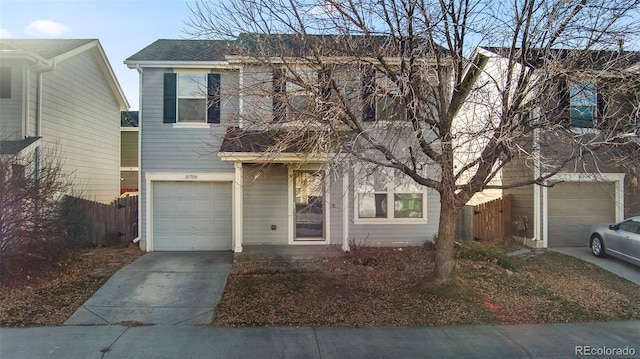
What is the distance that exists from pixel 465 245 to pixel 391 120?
468 centimetres

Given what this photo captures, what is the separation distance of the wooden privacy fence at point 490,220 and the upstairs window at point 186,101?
28.0ft

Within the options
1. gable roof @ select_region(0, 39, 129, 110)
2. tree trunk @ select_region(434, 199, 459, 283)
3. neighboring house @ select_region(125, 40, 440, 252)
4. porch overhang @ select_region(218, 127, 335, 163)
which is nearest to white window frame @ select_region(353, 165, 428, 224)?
neighboring house @ select_region(125, 40, 440, 252)

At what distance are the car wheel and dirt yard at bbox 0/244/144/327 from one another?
39.1ft

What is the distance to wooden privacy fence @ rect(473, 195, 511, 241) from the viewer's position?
42.3 feet

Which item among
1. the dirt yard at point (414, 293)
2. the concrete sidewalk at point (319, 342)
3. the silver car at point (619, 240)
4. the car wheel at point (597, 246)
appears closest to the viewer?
the concrete sidewalk at point (319, 342)

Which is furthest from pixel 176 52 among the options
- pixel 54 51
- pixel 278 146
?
pixel 278 146

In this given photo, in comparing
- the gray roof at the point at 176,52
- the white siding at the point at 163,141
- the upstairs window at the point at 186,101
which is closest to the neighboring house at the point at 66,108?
the gray roof at the point at 176,52

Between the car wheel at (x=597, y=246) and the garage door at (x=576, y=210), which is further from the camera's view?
the garage door at (x=576, y=210)

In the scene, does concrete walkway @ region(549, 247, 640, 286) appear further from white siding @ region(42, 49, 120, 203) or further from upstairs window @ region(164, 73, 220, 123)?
white siding @ region(42, 49, 120, 203)

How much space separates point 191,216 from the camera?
1146 centimetres

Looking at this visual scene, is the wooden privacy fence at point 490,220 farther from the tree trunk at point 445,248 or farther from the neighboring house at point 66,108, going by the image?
the neighboring house at point 66,108

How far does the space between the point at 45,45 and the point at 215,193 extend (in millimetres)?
7482

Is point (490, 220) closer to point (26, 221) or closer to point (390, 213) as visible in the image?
point (390, 213)

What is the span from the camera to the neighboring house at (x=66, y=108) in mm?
10664
